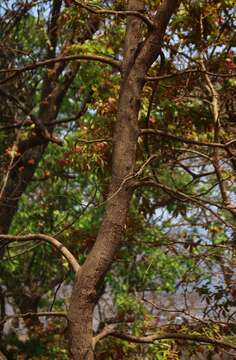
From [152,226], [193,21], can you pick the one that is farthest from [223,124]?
[152,226]

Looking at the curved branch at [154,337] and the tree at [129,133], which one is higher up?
the tree at [129,133]

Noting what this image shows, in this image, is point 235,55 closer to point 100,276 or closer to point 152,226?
point 100,276

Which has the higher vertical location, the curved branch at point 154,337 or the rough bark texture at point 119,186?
the rough bark texture at point 119,186

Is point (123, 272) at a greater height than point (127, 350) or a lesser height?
greater

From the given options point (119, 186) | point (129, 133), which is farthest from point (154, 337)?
point (129, 133)

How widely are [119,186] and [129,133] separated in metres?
0.39

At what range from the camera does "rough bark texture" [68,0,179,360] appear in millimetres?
3441

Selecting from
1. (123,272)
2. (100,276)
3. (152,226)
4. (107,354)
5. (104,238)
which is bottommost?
(107,354)

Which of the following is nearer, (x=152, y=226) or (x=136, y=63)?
(x=136, y=63)

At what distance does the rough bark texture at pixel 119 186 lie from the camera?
3.44 metres

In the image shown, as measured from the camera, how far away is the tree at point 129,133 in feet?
11.9

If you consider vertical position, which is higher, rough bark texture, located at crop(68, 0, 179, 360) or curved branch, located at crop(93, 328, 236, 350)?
rough bark texture, located at crop(68, 0, 179, 360)

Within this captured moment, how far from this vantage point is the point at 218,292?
18.4ft

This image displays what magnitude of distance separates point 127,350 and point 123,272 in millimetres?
5961
